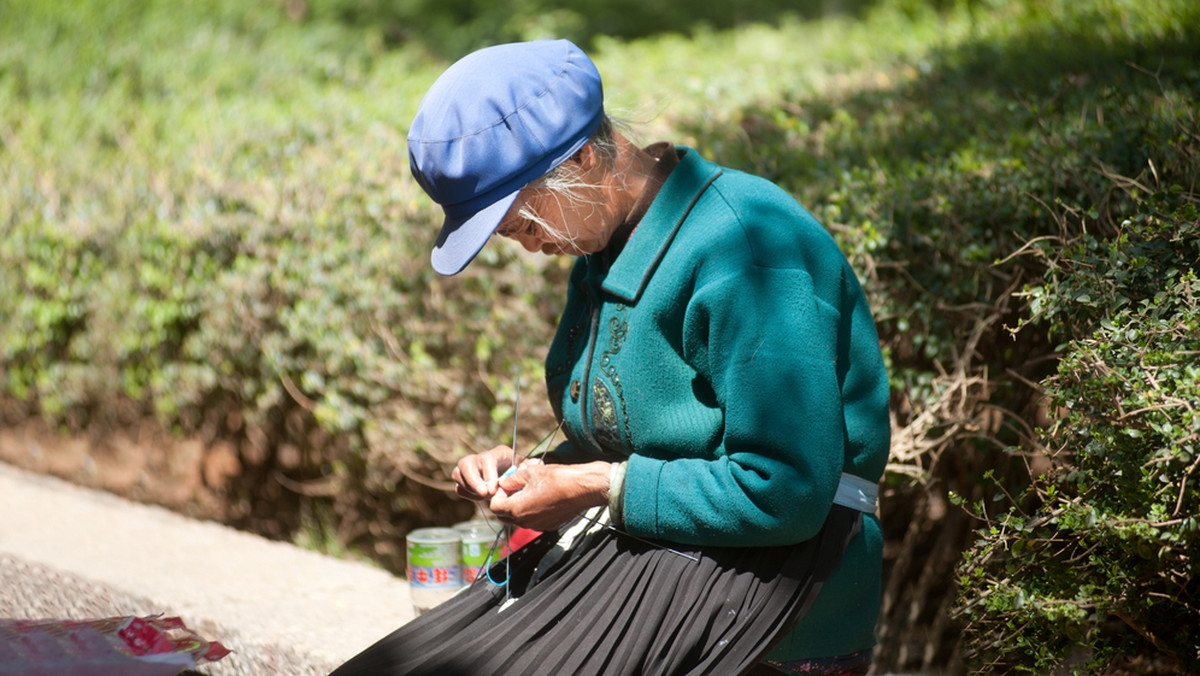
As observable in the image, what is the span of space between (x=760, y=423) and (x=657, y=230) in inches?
17.1

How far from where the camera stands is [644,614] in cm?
173

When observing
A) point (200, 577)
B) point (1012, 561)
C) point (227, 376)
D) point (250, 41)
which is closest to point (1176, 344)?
point (1012, 561)

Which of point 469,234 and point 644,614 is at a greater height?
point 469,234

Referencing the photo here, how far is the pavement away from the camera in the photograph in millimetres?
2650

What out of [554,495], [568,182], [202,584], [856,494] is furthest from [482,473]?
[202,584]

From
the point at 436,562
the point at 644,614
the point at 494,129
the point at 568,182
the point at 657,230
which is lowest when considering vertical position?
the point at 436,562

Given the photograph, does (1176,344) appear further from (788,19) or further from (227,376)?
(788,19)

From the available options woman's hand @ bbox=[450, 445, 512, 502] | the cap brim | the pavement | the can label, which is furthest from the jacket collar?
the pavement

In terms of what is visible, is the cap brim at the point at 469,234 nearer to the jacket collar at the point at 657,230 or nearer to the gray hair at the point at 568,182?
the gray hair at the point at 568,182

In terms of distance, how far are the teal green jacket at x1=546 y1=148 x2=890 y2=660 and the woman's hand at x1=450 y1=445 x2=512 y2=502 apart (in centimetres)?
19

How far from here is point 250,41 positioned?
8.89 meters

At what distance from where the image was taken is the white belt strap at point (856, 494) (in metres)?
1.78

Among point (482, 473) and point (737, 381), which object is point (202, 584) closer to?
point (482, 473)

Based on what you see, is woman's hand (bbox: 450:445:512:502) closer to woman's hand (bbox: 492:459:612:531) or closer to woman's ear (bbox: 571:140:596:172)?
woman's hand (bbox: 492:459:612:531)
